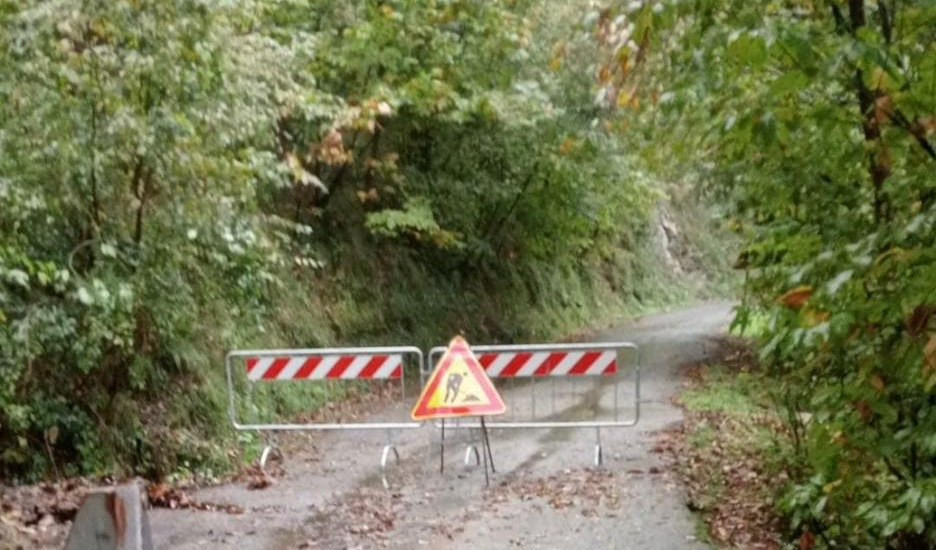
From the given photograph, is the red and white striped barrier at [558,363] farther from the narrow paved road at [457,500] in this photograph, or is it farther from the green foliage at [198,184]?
the green foliage at [198,184]

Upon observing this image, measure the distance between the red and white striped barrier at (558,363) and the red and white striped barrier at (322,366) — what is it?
120 cm

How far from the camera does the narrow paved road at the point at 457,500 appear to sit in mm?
7941

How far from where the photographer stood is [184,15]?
899cm

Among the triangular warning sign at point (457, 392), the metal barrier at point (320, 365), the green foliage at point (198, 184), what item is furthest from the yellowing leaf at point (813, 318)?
the metal barrier at point (320, 365)

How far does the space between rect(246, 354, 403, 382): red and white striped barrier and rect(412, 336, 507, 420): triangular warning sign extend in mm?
989

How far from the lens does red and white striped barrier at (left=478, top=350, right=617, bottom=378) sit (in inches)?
429

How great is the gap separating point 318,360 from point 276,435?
192cm

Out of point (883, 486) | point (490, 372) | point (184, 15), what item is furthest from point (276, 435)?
point (883, 486)

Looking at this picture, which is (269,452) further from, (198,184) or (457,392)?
(198,184)

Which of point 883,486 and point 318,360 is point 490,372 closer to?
point 318,360

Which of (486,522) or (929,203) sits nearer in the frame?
(929,203)

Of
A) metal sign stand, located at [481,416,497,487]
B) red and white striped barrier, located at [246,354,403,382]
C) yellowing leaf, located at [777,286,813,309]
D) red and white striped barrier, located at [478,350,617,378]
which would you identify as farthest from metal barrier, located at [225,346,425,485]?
yellowing leaf, located at [777,286,813,309]

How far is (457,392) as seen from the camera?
9.91 m

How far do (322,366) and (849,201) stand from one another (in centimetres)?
648
